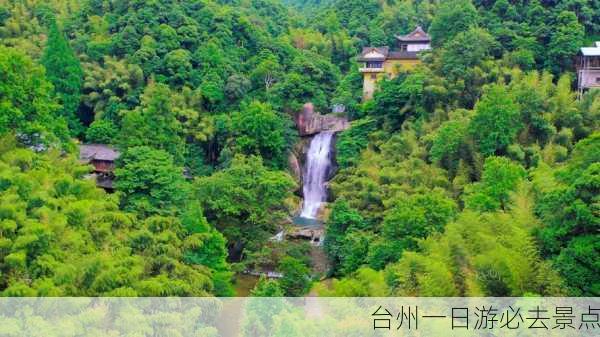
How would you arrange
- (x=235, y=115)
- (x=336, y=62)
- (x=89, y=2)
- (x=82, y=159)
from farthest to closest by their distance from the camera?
(x=336, y=62), (x=89, y=2), (x=235, y=115), (x=82, y=159)

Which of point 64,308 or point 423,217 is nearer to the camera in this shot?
point 64,308

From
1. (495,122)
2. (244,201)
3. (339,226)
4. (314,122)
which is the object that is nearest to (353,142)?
(314,122)

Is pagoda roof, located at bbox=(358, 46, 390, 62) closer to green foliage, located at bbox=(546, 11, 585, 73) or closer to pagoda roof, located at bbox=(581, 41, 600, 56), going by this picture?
green foliage, located at bbox=(546, 11, 585, 73)

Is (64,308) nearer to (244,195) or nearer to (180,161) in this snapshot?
(244,195)

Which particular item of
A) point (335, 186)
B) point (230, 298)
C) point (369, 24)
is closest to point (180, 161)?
point (335, 186)

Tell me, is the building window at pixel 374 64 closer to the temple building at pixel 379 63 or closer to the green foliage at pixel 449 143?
the temple building at pixel 379 63

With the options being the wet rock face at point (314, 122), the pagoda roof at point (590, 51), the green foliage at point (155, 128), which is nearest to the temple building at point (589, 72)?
the pagoda roof at point (590, 51)
